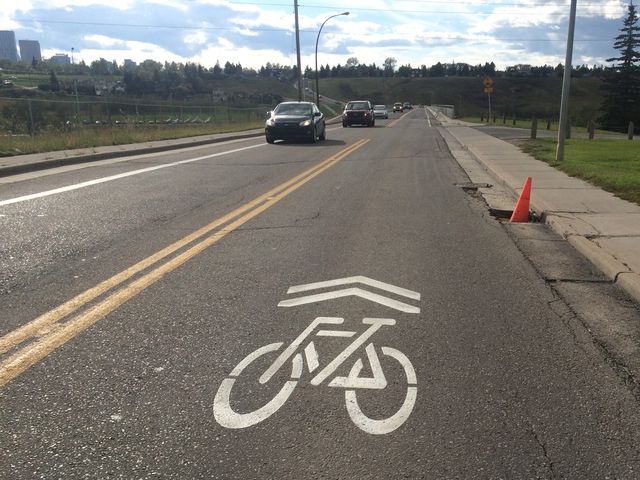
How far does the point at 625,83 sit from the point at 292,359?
87724 millimetres

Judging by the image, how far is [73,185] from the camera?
11336mm

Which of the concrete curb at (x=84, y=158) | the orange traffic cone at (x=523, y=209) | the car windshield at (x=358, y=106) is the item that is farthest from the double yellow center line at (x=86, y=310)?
the car windshield at (x=358, y=106)

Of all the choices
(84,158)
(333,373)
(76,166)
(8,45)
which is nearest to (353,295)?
(333,373)

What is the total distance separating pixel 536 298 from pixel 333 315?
185 centimetres

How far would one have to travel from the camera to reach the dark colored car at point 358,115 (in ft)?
141

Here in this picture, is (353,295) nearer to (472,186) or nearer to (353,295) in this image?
(353,295)

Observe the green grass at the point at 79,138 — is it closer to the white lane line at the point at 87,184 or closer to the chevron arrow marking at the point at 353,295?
the white lane line at the point at 87,184

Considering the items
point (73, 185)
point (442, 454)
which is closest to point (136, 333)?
point (442, 454)

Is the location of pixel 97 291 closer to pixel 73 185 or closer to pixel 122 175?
pixel 73 185

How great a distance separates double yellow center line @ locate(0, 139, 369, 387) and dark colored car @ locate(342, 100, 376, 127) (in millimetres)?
36133

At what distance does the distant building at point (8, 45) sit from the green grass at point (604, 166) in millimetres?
148363

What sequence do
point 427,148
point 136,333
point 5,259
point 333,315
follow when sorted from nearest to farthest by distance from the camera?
point 136,333 → point 333,315 → point 5,259 → point 427,148

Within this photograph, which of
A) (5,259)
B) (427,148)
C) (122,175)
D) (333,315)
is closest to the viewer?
(333,315)

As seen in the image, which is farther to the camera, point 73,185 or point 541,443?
point 73,185
